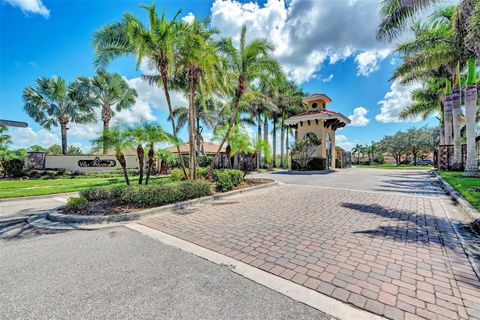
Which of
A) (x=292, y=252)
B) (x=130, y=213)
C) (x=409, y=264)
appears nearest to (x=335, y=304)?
(x=292, y=252)

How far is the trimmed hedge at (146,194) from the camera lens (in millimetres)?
6988

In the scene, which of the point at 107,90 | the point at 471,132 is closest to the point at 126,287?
the point at 471,132

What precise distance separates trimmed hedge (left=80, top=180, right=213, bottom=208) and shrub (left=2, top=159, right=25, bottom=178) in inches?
668

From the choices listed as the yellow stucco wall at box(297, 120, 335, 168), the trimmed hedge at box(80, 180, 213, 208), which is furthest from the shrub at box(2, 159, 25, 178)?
the yellow stucco wall at box(297, 120, 335, 168)

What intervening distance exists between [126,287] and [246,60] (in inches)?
434

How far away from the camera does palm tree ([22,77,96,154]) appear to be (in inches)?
884

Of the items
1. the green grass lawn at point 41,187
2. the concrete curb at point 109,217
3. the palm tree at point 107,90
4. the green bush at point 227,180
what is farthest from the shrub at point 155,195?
the palm tree at point 107,90

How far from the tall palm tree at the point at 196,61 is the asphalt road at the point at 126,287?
6810mm

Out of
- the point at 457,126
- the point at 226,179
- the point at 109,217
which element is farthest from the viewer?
the point at 457,126

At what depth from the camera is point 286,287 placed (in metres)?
2.85

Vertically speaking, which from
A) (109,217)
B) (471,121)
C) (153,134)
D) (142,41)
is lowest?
(109,217)

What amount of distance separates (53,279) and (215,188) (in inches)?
296

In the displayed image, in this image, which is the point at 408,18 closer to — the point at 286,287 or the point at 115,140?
the point at 286,287

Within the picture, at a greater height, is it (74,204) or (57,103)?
(57,103)
